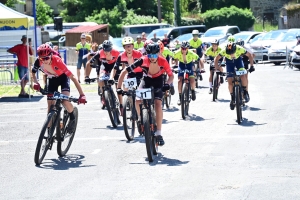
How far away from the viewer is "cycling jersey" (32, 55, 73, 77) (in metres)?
12.4

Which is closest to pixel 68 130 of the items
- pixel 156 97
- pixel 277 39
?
pixel 156 97

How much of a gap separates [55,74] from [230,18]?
56.1m

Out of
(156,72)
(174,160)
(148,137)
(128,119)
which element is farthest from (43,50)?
(174,160)

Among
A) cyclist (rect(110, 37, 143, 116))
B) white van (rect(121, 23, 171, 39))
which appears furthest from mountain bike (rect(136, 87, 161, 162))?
white van (rect(121, 23, 171, 39))

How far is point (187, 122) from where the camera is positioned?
16.6 m

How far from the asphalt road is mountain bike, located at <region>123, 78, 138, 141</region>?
208mm

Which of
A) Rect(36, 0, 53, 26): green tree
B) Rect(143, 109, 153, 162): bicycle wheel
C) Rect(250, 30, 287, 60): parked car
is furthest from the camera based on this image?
Rect(36, 0, 53, 26): green tree

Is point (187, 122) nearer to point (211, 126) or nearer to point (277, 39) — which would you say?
point (211, 126)

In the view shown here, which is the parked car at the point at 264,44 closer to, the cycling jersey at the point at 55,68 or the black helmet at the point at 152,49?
the cycling jersey at the point at 55,68

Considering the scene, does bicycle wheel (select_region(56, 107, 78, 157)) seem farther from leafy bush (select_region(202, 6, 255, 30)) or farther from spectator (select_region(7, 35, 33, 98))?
leafy bush (select_region(202, 6, 255, 30))

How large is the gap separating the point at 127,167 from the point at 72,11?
59984 mm

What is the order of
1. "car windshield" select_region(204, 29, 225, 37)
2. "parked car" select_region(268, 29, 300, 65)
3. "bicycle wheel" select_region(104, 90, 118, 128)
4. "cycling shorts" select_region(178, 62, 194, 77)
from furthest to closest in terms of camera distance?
1. "car windshield" select_region(204, 29, 225, 37)
2. "parked car" select_region(268, 29, 300, 65)
3. "cycling shorts" select_region(178, 62, 194, 77)
4. "bicycle wheel" select_region(104, 90, 118, 128)

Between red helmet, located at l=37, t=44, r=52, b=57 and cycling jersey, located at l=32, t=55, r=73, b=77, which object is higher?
red helmet, located at l=37, t=44, r=52, b=57

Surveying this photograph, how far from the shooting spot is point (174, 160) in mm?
11789
